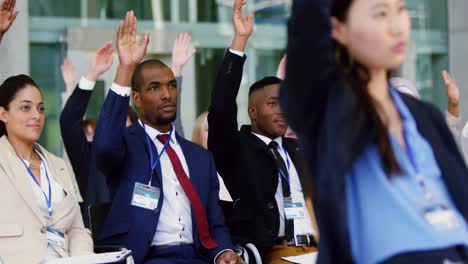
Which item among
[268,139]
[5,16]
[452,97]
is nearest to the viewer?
[5,16]

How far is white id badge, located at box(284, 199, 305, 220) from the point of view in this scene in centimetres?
507

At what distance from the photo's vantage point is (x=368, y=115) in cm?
203

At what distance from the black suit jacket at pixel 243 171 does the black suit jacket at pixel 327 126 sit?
108 inches

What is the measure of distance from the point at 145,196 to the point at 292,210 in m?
0.95

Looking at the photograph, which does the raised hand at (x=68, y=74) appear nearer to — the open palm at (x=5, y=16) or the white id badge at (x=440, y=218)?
the open palm at (x=5, y=16)

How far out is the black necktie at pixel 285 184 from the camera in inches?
200

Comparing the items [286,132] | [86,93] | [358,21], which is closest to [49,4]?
[86,93]

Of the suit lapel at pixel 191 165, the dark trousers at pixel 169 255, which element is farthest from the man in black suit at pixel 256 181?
the dark trousers at pixel 169 255

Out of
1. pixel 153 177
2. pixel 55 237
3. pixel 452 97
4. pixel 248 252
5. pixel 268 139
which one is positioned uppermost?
pixel 452 97

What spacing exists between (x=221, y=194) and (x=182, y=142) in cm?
46

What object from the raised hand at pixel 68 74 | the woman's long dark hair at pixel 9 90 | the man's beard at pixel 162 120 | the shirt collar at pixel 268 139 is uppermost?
the raised hand at pixel 68 74

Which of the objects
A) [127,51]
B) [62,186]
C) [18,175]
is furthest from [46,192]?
[127,51]

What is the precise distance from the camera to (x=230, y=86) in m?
4.82

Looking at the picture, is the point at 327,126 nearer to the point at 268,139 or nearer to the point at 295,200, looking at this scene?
the point at 295,200
